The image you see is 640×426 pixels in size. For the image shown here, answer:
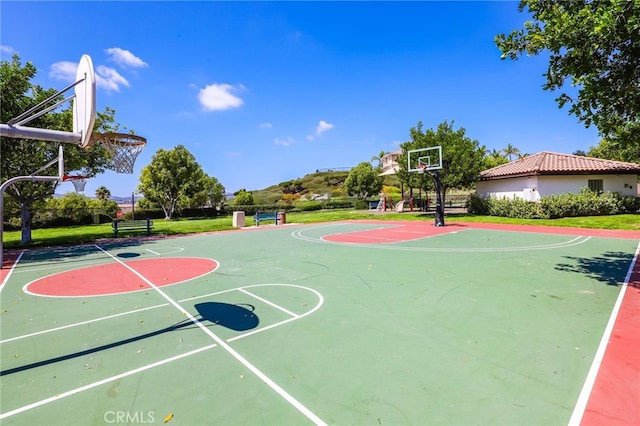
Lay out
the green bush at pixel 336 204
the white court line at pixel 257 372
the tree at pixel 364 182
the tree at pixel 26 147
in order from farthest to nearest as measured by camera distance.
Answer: the tree at pixel 364 182
the green bush at pixel 336 204
the tree at pixel 26 147
the white court line at pixel 257 372

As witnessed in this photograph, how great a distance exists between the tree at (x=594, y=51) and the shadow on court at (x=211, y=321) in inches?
326

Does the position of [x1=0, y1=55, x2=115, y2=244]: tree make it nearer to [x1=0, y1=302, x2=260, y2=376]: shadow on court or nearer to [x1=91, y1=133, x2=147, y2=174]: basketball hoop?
[x1=91, y1=133, x2=147, y2=174]: basketball hoop

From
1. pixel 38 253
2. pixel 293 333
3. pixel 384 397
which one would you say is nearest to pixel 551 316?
pixel 384 397

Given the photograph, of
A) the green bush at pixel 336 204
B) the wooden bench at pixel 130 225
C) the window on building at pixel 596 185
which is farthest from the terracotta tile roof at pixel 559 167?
the wooden bench at pixel 130 225

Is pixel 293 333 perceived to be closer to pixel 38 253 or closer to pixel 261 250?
pixel 261 250

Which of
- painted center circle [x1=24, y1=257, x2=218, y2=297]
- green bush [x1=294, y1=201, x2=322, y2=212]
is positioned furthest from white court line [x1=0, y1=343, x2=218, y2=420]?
green bush [x1=294, y1=201, x2=322, y2=212]

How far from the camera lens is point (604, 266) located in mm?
10023

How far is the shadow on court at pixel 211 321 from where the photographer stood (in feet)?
15.9

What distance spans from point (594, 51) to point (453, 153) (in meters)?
21.9

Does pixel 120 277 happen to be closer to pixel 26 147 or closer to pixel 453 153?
pixel 26 147

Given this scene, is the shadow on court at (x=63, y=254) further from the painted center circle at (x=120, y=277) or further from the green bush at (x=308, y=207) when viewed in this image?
the green bush at (x=308, y=207)

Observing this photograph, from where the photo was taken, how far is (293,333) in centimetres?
555

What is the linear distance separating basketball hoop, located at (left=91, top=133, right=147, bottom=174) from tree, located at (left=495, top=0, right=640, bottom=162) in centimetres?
1172

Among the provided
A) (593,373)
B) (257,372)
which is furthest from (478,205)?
(257,372)
